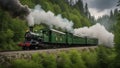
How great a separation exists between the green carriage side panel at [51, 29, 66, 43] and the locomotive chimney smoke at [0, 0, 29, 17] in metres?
10.8

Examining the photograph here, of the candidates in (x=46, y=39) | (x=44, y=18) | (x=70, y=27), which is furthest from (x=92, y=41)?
(x=46, y=39)

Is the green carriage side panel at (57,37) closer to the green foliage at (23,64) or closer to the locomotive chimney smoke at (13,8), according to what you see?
the locomotive chimney smoke at (13,8)

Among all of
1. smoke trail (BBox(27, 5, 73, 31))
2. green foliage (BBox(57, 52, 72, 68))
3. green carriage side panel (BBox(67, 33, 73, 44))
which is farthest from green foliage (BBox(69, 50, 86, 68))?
green carriage side panel (BBox(67, 33, 73, 44))

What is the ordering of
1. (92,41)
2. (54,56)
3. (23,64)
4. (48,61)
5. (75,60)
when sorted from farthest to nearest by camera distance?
(92,41), (75,60), (54,56), (48,61), (23,64)

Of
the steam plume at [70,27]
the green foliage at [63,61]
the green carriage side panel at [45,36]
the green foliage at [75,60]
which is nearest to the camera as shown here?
the green foliage at [63,61]

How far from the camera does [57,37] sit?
152 feet

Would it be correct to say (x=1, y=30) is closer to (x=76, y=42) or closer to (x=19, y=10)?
(x=76, y=42)

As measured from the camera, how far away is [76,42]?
184 feet

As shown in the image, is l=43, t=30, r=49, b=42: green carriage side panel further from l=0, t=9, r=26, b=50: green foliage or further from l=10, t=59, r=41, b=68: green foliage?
l=10, t=59, r=41, b=68: green foliage

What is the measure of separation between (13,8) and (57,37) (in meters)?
15.9

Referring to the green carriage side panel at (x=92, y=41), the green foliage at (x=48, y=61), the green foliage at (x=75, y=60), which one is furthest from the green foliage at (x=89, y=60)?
the green carriage side panel at (x=92, y=41)

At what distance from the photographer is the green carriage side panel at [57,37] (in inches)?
1757

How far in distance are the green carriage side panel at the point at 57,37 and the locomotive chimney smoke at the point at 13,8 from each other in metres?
10.8

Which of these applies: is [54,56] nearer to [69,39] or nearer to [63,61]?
[63,61]
